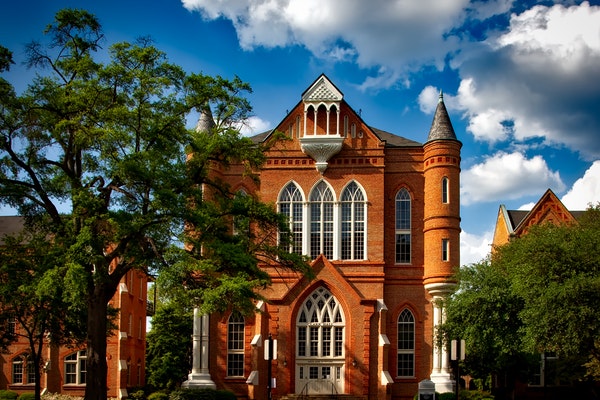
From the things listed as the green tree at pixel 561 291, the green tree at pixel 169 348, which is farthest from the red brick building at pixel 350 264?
the green tree at pixel 169 348

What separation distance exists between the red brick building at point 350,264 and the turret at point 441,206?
58mm

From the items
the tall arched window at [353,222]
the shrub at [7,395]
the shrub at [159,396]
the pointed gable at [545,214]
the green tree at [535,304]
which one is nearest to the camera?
the green tree at [535,304]

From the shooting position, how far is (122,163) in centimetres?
2495

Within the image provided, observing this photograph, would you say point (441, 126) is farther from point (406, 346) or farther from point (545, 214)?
point (406, 346)

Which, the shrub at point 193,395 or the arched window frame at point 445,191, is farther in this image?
the arched window frame at point 445,191

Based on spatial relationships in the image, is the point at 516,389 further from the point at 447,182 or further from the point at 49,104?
the point at 49,104

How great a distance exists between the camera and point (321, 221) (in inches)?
1684

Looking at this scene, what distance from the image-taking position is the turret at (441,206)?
41594 millimetres

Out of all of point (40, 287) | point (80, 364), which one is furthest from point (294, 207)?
point (40, 287)

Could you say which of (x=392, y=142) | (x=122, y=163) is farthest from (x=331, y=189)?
(x=122, y=163)

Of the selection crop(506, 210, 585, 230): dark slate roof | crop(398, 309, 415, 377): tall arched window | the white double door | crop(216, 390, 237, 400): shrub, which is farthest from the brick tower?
crop(216, 390, 237, 400): shrub

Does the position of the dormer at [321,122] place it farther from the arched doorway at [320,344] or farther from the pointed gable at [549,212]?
the pointed gable at [549,212]

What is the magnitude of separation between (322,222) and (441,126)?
8.38 metres

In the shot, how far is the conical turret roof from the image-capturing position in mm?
42625
